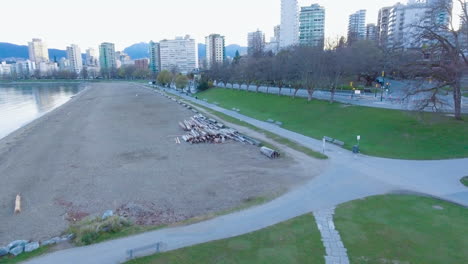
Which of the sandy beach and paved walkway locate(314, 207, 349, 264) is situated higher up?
paved walkway locate(314, 207, 349, 264)

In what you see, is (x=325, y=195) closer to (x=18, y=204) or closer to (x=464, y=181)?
(x=464, y=181)

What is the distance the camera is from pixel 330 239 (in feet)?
32.9

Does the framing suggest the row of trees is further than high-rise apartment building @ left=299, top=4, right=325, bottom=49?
No

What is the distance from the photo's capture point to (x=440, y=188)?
14.1m

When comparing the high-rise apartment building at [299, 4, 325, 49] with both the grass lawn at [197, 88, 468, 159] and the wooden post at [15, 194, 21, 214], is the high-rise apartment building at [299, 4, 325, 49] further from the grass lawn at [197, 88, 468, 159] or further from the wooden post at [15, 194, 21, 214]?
the wooden post at [15, 194, 21, 214]

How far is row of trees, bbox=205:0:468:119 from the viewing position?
2342cm

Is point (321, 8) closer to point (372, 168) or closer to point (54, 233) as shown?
point (372, 168)

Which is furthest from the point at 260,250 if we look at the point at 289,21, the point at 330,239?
the point at 289,21

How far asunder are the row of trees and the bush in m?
23.2

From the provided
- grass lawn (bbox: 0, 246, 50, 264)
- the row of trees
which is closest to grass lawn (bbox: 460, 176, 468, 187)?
the row of trees

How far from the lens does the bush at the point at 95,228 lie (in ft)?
34.1

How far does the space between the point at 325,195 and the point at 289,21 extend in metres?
164

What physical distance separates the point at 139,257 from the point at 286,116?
31.2 m

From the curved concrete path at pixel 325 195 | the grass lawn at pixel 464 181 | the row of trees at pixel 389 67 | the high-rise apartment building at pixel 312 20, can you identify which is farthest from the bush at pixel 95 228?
the high-rise apartment building at pixel 312 20
